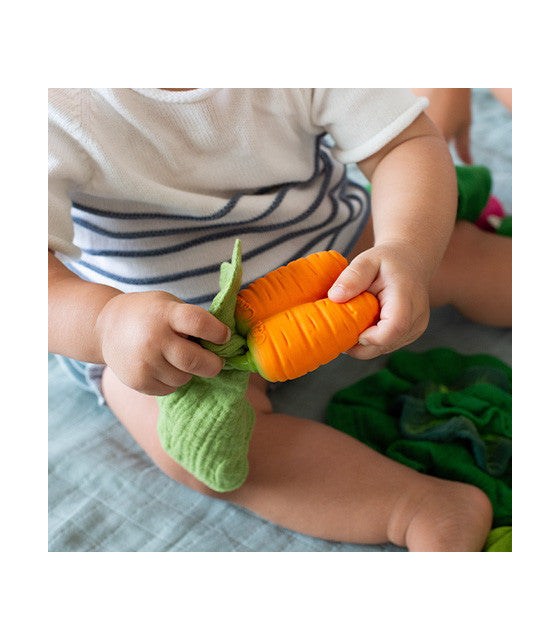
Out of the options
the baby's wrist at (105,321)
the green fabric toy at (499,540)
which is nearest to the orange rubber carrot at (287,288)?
the baby's wrist at (105,321)

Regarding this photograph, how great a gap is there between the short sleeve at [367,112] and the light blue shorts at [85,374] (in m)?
0.43

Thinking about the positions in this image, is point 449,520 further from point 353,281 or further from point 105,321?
point 105,321

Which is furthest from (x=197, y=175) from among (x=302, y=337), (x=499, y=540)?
(x=499, y=540)

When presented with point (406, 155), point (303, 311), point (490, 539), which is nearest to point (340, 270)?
point (303, 311)

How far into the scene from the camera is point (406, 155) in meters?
0.76

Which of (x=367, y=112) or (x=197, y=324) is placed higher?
(x=367, y=112)

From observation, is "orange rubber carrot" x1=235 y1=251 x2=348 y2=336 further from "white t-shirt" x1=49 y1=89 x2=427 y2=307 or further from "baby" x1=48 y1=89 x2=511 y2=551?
"white t-shirt" x1=49 y1=89 x2=427 y2=307

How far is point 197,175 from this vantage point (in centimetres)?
76

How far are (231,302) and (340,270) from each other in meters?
0.12

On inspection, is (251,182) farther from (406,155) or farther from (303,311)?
(303,311)

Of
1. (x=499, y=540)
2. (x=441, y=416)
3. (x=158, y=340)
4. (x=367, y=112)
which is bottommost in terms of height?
(x=499, y=540)

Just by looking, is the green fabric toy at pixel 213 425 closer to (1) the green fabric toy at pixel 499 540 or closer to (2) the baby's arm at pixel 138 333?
(2) the baby's arm at pixel 138 333

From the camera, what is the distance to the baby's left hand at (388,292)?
56 cm

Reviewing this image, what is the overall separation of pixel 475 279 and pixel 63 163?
0.58 meters
